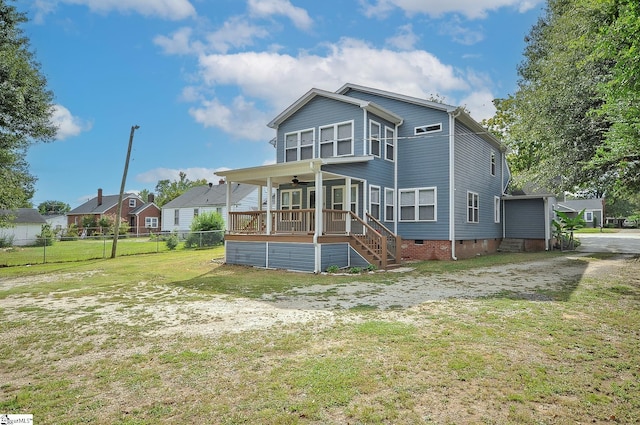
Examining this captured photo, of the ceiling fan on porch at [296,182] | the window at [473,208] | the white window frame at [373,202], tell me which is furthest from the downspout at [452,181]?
the ceiling fan on porch at [296,182]

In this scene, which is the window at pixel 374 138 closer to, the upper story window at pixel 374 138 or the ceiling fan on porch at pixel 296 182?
the upper story window at pixel 374 138

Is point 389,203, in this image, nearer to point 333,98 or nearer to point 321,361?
point 333,98

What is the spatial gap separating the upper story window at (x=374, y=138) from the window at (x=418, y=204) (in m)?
2.46

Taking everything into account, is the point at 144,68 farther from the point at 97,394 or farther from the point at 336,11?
the point at 97,394

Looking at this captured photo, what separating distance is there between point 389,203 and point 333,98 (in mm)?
5428

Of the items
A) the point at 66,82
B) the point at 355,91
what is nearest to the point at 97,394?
the point at 355,91

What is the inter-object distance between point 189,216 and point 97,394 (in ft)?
132

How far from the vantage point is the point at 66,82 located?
1952cm

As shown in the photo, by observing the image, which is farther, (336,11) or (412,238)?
(412,238)

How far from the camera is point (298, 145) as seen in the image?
18219mm

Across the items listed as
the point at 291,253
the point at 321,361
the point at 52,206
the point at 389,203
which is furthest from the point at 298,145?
the point at 52,206

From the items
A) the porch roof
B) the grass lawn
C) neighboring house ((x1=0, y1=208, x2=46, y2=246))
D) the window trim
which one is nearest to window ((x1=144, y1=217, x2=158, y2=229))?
neighboring house ((x1=0, y1=208, x2=46, y2=246))

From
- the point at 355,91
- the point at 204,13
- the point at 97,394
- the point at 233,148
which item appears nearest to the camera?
the point at 97,394

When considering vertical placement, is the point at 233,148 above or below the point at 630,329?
above
